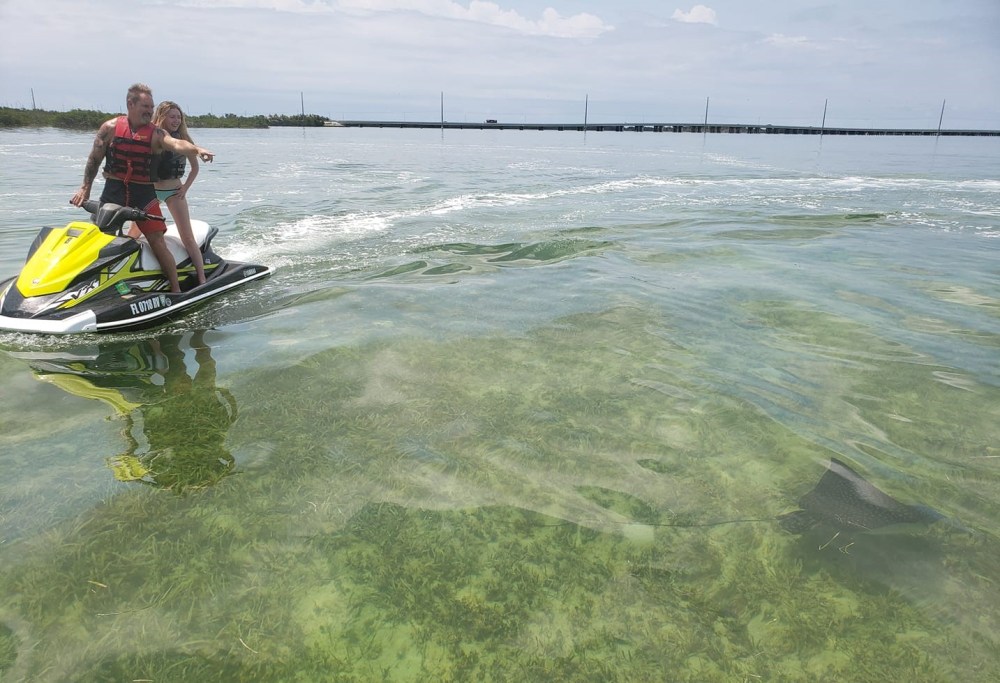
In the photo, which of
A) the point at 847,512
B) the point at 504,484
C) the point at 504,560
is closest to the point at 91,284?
the point at 504,484

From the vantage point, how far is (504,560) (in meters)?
2.86

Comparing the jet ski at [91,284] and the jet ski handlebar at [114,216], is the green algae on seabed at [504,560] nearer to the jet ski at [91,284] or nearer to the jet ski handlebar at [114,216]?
the jet ski at [91,284]

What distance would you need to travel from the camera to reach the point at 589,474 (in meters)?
3.54

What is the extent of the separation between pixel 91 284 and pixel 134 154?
4.33 ft

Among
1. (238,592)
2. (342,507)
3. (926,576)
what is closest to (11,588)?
(238,592)

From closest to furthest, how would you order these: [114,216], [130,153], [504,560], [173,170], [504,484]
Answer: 1. [504,560]
2. [504,484]
3. [114,216]
4. [130,153]
5. [173,170]

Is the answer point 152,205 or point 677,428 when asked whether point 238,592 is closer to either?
point 677,428

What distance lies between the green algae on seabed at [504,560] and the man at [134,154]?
9.02ft

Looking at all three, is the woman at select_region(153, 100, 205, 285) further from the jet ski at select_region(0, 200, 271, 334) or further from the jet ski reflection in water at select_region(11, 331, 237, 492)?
the jet ski reflection in water at select_region(11, 331, 237, 492)

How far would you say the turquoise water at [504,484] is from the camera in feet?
7.88

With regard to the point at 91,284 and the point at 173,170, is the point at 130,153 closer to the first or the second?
the point at 173,170

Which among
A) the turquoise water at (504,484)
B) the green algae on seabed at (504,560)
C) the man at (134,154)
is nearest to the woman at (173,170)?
the man at (134,154)

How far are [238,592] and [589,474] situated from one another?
1.98 m

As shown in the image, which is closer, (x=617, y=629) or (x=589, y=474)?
(x=617, y=629)
